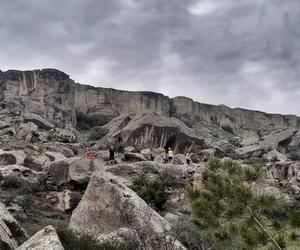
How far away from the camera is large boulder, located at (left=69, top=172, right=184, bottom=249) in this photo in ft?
37.3

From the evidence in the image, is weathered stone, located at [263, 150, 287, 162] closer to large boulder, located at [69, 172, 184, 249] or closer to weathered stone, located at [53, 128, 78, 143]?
weathered stone, located at [53, 128, 78, 143]

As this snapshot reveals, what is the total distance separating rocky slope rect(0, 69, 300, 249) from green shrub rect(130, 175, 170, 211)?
39cm

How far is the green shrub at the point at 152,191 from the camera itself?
710 inches

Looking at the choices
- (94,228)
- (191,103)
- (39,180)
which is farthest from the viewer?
(191,103)

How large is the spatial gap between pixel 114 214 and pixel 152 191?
6.23m

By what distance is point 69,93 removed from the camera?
7356 centimetres

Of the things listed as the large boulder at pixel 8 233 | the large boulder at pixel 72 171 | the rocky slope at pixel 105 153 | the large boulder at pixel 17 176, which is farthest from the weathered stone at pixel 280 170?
the large boulder at pixel 8 233

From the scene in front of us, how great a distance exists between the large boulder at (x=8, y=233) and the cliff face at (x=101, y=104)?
162 feet

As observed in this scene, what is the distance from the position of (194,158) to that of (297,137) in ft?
102

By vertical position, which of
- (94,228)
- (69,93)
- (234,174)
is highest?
(69,93)

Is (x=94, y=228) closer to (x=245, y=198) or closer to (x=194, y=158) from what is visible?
(x=245, y=198)

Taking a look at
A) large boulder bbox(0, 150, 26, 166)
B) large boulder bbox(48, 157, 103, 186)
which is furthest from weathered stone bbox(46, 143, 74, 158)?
large boulder bbox(48, 157, 103, 186)

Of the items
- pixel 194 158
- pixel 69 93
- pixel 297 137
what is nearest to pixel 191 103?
pixel 69 93

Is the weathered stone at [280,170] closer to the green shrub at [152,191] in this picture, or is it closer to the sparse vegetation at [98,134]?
the green shrub at [152,191]
